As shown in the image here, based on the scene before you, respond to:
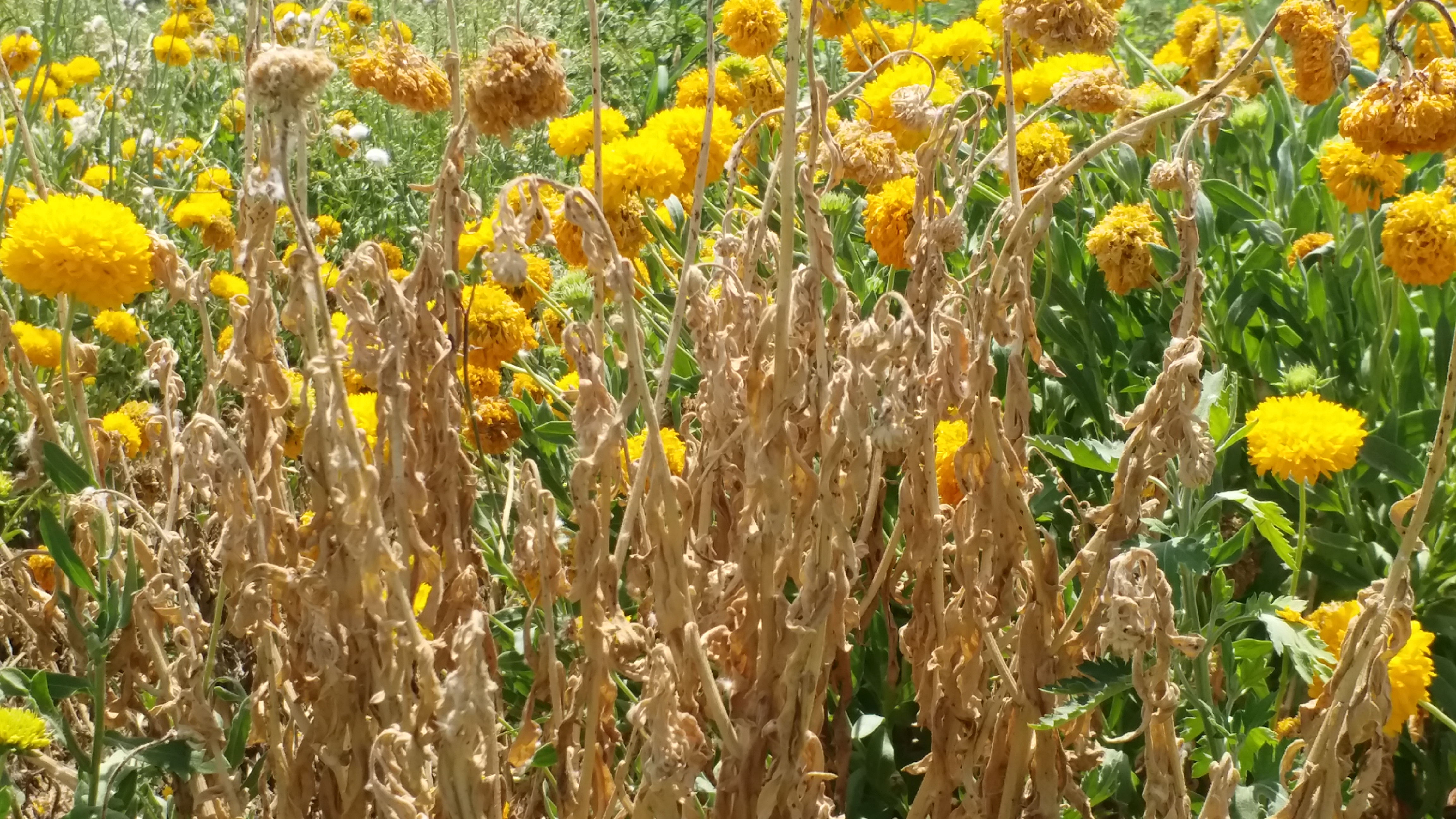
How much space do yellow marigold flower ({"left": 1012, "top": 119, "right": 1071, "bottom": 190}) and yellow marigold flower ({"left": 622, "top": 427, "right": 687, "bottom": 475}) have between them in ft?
3.05

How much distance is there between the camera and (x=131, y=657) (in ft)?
4.93

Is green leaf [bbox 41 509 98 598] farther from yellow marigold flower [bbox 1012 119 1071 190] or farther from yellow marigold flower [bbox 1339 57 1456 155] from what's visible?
yellow marigold flower [bbox 1012 119 1071 190]

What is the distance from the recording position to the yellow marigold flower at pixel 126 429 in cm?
209

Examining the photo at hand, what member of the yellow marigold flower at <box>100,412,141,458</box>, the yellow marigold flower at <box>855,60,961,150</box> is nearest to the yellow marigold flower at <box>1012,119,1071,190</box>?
the yellow marigold flower at <box>855,60,961,150</box>

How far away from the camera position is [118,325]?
2.52m

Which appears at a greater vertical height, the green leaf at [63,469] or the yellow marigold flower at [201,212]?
the green leaf at [63,469]

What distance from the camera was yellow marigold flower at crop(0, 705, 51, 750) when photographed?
1241 mm

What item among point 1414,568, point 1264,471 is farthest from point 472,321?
point 1414,568

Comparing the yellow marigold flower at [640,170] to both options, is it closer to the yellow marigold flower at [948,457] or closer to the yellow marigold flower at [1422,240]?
the yellow marigold flower at [948,457]

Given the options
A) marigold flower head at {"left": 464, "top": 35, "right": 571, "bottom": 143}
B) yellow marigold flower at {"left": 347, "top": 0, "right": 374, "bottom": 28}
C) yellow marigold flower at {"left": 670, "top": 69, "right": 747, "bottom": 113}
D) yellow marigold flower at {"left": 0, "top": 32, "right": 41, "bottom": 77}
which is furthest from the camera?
yellow marigold flower at {"left": 347, "top": 0, "right": 374, "bottom": 28}

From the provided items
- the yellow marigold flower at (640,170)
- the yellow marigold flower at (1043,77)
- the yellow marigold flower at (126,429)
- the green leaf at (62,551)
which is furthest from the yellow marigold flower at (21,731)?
the yellow marigold flower at (1043,77)

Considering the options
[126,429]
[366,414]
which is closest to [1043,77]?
[366,414]

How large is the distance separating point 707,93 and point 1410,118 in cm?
155

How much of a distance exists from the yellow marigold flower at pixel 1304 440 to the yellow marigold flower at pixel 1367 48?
6.23 ft
